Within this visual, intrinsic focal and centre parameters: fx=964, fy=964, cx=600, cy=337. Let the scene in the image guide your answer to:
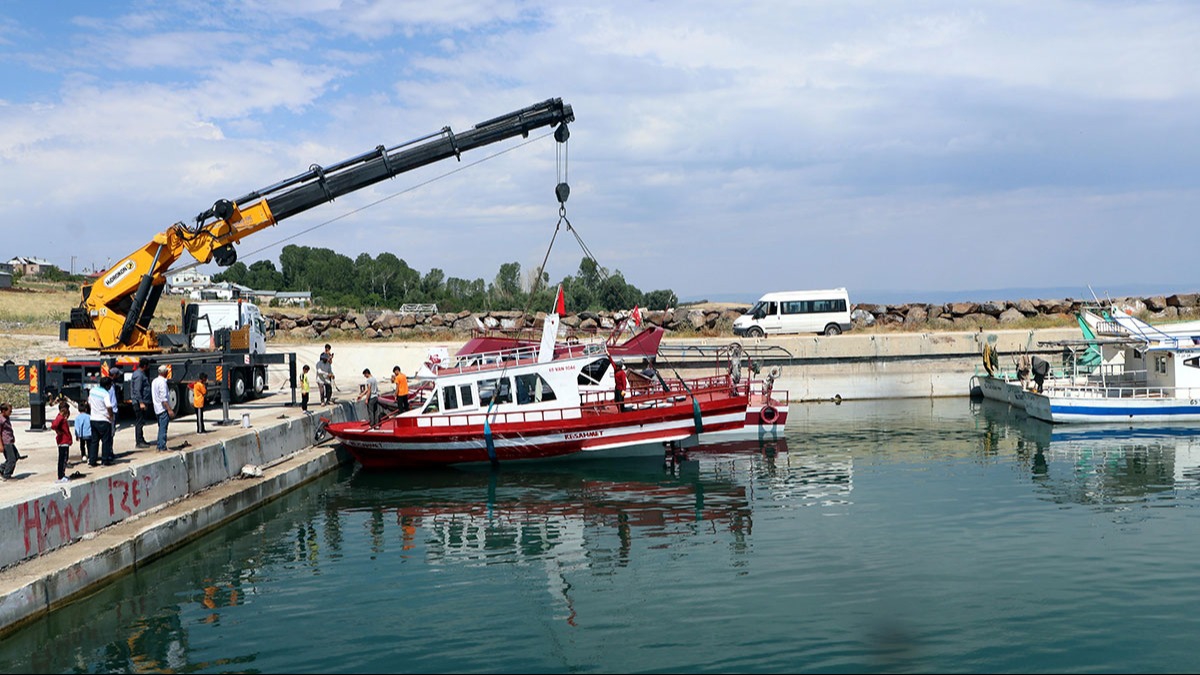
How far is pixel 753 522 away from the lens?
19.5 metres

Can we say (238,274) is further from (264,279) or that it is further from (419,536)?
(419,536)

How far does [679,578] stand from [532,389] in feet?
35.4

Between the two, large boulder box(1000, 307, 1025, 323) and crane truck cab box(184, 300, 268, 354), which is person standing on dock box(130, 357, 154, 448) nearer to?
crane truck cab box(184, 300, 268, 354)

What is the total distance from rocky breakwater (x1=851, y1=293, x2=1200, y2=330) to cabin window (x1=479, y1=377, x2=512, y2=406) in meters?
31.1

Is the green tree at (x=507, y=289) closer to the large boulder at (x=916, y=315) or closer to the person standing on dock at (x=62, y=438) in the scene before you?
the large boulder at (x=916, y=315)

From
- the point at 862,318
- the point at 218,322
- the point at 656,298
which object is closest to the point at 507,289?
the point at 656,298

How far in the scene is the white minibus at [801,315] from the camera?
46.2 m

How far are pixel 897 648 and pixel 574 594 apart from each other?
16.4 ft

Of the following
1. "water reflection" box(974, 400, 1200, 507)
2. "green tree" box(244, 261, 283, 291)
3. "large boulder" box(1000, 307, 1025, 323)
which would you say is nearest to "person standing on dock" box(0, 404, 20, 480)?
"water reflection" box(974, 400, 1200, 507)

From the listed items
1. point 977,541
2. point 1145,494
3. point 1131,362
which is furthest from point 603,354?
point 1131,362

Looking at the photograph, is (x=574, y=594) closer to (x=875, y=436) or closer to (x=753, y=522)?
(x=753, y=522)

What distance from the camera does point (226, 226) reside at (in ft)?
88.2

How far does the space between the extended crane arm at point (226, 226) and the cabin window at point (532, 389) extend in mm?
6723

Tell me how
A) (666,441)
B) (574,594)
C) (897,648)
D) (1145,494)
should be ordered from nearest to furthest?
(897,648), (574,594), (1145,494), (666,441)
